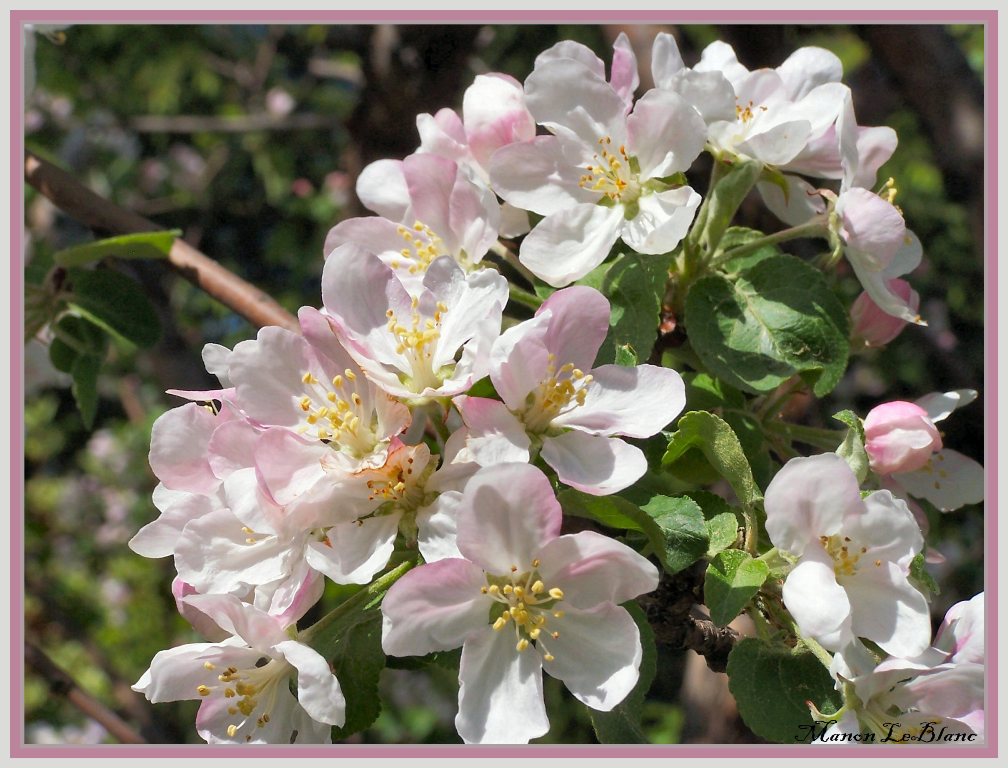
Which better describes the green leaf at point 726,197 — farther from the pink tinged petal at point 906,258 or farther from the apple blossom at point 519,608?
the apple blossom at point 519,608

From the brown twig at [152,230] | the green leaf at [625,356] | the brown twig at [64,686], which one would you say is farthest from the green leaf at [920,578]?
the brown twig at [64,686]

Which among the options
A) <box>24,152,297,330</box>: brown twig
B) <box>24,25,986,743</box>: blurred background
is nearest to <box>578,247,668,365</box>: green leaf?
<box>24,152,297,330</box>: brown twig

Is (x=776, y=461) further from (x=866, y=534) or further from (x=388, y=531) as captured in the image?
(x=388, y=531)

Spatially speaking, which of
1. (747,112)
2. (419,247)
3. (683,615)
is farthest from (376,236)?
(683,615)

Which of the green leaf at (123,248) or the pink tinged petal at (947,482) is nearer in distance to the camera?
the pink tinged petal at (947,482)

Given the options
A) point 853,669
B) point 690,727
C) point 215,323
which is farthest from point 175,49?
point 853,669
